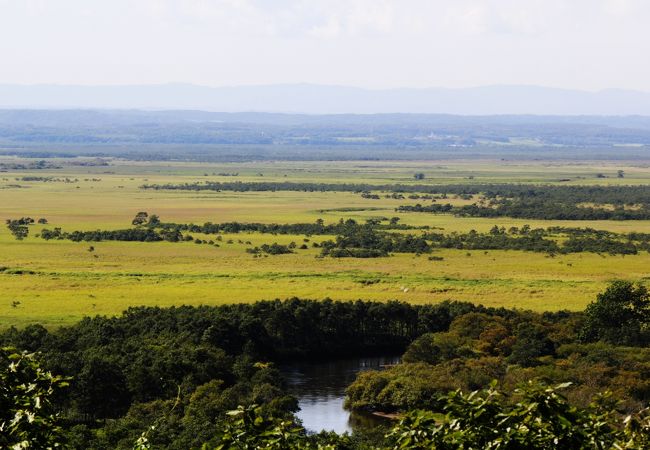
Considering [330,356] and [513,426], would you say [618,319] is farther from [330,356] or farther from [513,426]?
[513,426]

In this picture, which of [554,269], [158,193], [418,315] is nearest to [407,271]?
[554,269]

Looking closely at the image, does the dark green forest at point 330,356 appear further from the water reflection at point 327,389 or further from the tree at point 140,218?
the tree at point 140,218

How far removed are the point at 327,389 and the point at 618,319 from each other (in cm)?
1464

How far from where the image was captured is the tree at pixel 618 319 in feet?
156

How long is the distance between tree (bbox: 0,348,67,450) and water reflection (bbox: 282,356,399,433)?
2344cm

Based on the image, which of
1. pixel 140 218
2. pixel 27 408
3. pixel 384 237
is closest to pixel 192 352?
pixel 27 408

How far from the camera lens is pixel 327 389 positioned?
141ft

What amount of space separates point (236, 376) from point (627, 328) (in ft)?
60.6

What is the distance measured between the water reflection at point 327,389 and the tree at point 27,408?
2344 cm

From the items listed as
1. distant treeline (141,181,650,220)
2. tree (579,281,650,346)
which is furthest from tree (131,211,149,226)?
tree (579,281,650,346)

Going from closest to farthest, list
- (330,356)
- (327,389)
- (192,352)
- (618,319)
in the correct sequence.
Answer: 1. (192,352)
2. (327,389)
3. (618,319)
4. (330,356)

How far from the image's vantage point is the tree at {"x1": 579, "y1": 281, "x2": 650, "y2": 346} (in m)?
47.6

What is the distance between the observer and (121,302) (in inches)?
2266

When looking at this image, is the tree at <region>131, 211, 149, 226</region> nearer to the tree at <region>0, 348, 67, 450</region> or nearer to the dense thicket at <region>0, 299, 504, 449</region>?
the dense thicket at <region>0, 299, 504, 449</region>
